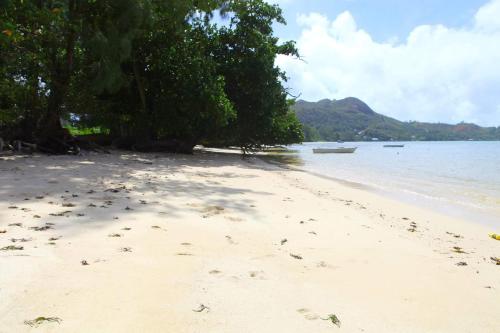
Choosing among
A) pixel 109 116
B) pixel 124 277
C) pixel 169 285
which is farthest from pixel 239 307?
pixel 109 116

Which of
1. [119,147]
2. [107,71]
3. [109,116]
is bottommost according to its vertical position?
[119,147]

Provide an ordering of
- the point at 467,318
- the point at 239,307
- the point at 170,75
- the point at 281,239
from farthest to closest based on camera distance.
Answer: the point at 170,75
the point at 281,239
the point at 467,318
the point at 239,307

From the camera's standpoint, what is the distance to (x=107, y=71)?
595 inches

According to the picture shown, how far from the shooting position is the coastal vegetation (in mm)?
13984

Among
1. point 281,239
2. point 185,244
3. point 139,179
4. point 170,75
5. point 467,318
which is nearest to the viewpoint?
point 467,318

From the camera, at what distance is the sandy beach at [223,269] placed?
260cm

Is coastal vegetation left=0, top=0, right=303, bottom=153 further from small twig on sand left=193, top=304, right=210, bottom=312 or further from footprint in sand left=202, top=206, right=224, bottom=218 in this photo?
small twig on sand left=193, top=304, right=210, bottom=312

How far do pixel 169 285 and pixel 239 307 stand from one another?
0.60 meters

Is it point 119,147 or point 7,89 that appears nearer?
point 7,89

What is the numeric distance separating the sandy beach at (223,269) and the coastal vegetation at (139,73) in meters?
7.27

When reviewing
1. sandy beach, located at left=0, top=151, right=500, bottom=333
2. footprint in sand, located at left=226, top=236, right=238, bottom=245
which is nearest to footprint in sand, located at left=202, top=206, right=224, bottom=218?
sandy beach, located at left=0, top=151, right=500, bottom=333

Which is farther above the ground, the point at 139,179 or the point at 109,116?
the point at 109,116

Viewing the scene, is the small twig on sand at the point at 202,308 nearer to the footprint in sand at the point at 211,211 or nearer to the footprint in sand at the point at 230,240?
the footprint in sand at the point at 230,240

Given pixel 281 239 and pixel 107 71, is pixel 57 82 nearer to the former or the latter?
pixel 107 71
